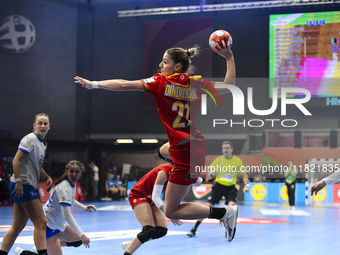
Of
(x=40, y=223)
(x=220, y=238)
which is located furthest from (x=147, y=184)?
(x=220, y=238)

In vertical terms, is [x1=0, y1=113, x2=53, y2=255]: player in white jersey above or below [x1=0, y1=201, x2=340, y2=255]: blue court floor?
above

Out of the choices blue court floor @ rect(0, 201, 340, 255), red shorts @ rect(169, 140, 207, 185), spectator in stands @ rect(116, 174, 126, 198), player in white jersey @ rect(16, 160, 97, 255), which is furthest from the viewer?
spectator in stands @ rect(116, 174, 126, 198)

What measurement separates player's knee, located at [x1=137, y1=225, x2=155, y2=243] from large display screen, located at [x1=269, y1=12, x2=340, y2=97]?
1421 cm

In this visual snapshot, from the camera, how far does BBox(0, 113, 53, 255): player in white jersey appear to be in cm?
422

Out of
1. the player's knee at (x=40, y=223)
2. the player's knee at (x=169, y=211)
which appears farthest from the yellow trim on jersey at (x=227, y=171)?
the player's knee at (x=40, y=223)

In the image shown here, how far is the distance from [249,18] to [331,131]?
21.6 feet

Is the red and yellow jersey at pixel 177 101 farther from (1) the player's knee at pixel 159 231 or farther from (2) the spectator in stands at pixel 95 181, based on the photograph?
(2) the spectator in stands at pixel 95 181

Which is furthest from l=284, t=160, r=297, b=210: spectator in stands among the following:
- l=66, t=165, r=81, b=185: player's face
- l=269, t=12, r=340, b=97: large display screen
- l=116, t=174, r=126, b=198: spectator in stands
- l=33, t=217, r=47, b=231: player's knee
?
l=33, t=217, r=47, b=231: player's knee

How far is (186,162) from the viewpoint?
4141 millimetres

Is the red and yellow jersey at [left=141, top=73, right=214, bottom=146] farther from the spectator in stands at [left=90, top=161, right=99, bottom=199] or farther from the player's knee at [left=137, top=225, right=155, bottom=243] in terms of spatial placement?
the spectator in stands at [left=90, top=161, right=99, bottom=199]

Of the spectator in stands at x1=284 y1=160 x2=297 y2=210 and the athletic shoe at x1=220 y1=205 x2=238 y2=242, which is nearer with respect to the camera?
the athletic shoe at x1=220 y1=205 x2=238 y2=242

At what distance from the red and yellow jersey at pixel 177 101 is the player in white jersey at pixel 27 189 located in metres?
1.43

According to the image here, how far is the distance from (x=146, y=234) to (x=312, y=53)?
1492cm

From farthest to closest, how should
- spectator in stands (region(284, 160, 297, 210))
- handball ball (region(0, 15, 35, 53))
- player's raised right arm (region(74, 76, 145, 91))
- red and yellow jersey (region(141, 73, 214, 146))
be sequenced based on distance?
handball ball (region(0, 15, 35, 53))
spectator in stands (region(284, 160, 297, 210))
red and yellow jersey (region(141, 73, 214, 146))
player's raised right arm (region(74, 76, 145, 91))
